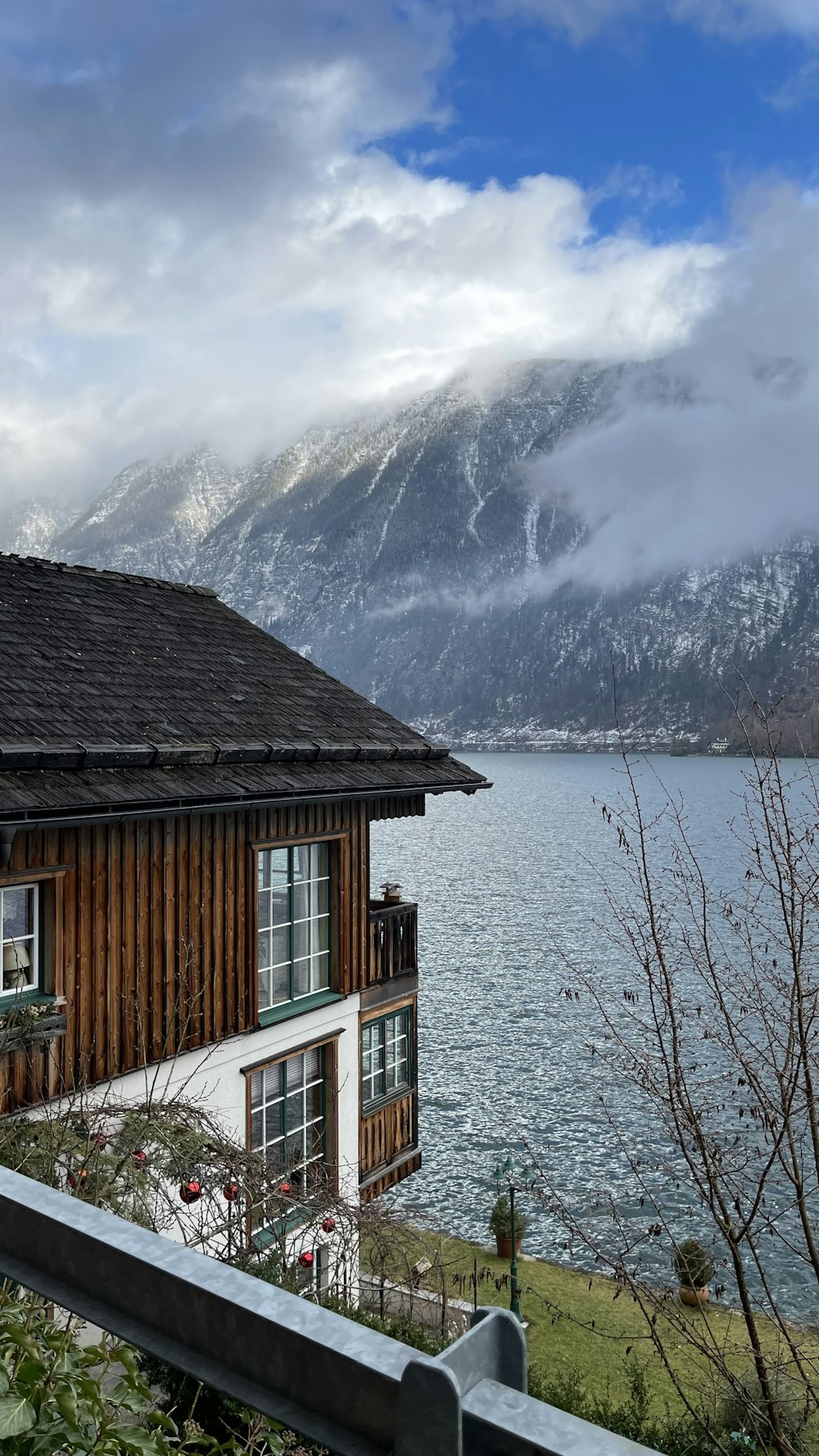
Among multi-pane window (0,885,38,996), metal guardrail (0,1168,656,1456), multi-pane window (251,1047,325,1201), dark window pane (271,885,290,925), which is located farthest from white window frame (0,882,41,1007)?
metal guardrail (0,1168,656,1456)

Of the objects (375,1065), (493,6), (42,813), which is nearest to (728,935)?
(375,1065)

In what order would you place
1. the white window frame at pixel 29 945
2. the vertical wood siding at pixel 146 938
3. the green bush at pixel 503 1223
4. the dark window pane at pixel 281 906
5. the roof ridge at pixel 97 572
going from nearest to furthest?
the white window frame at pixel 29 945 < the vertical wood siding at pixel 146 938 < the dark window pane at pixel 281 906 < the roof ridge at pixel 97 572 < the green bush at pixel 503 1223

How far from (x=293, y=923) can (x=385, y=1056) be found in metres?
3.06

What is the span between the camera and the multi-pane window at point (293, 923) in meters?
11.9

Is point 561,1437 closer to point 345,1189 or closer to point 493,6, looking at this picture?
point 345,1189

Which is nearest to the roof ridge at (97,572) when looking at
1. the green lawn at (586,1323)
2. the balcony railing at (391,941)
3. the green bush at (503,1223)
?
the balcony railing at (391,941)

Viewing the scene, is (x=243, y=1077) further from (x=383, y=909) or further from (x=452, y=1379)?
(x=452, y=1379)

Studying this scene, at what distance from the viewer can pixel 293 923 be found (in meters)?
12.3

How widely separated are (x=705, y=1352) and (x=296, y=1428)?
276 inches

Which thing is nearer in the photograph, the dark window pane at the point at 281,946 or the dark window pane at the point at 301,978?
the dark window pane at the point at 281,946

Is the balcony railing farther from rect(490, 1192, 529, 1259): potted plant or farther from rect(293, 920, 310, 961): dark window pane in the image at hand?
rect(490, 1192, 529, 1259): potted plant

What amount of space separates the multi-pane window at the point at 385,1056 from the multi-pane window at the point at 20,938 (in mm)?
5668

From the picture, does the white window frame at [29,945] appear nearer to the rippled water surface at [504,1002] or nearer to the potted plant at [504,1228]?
the rippled water surface at [504,1002]

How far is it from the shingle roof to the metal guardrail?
7.06 metres
